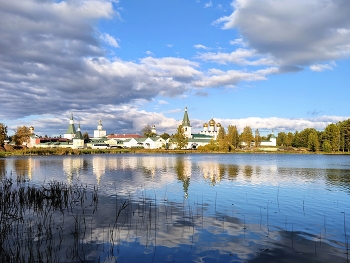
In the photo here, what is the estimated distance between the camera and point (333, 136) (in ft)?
373

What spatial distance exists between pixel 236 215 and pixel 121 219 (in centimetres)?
539

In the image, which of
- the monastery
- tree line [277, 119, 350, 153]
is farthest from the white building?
tree line [277, 119, 350, 153]

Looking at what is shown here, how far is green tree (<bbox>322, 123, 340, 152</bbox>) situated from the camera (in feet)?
369

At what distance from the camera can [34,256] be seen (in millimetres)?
9008

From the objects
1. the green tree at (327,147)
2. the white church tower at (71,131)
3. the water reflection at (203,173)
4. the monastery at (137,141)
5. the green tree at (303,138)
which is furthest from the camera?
the white church tower at (71,131)

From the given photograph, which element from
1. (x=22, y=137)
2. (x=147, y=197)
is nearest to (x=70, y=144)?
(x=22, y=137)

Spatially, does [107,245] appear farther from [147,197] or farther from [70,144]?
[70,144]

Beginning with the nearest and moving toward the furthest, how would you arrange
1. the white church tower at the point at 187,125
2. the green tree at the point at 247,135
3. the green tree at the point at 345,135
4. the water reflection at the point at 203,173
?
the water reflection at the point at 203,173
the green tree at the point at 345,135
the green tree at the point at 247,135
the white church tower at the point at 187,125

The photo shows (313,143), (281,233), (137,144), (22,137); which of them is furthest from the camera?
(137,144)

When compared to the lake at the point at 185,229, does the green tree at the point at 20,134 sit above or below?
above

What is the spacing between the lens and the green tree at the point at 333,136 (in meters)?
113

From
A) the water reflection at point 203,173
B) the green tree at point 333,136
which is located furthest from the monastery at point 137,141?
the water reflection at point 203,173

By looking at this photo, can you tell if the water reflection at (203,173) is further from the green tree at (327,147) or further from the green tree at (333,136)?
the green tree at (333,136)

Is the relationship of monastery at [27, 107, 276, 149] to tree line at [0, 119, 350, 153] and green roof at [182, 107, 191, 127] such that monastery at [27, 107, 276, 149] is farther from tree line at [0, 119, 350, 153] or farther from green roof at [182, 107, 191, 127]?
tree line at [0, 119, 350, 153]
